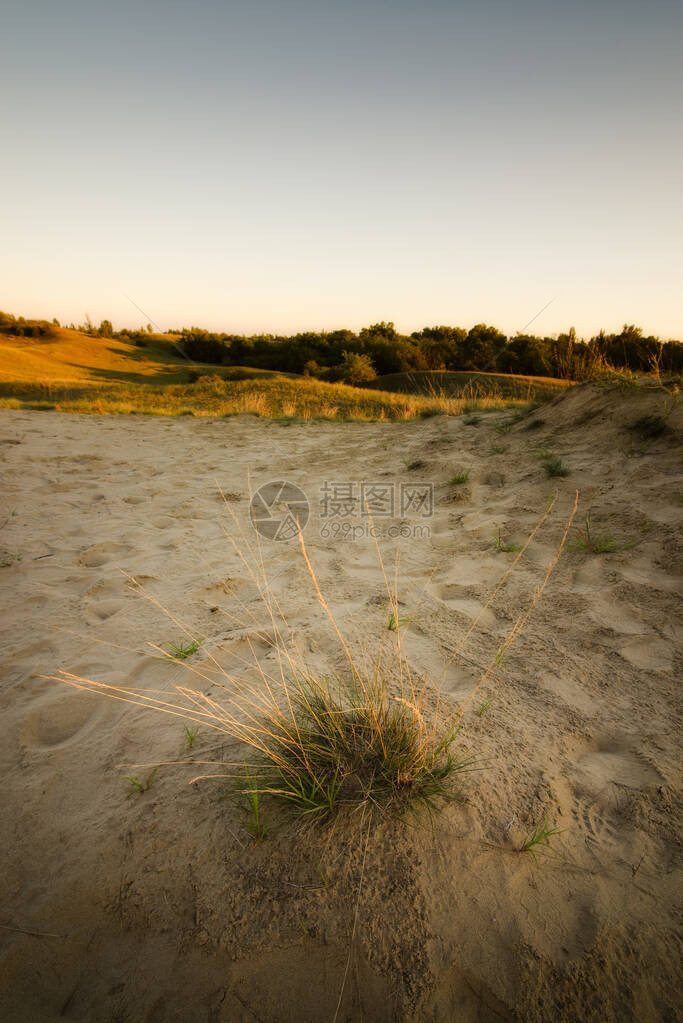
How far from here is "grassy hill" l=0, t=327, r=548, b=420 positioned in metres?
10.4

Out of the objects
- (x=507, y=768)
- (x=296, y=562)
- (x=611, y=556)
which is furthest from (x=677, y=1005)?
(x=296, y=562)

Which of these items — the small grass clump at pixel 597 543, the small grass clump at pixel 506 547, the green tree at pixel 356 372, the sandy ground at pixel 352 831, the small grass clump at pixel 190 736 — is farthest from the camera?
the green tree at pixel 356 372

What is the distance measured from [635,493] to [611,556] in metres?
0.87

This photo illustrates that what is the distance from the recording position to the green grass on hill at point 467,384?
1365 centimetres

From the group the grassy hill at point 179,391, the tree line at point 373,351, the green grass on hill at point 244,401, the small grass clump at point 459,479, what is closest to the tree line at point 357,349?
the tree line at point 373,351

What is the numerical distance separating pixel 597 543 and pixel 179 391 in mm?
16343

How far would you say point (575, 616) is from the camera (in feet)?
6.71

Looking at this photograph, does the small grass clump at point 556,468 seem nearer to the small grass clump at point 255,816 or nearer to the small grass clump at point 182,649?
the small grass clump at point 182,649

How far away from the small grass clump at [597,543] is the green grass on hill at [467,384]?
10203 millimetres

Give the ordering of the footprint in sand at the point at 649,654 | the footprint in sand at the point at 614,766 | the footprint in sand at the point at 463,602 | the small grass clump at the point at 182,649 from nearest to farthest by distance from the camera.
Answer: the footprint in sand at the point at 614,766, the footprint in sand at the point at 649,654, the small grass clump at the point at 182,649, the footprint in sand at the point at 463,602

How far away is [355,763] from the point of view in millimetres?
1245

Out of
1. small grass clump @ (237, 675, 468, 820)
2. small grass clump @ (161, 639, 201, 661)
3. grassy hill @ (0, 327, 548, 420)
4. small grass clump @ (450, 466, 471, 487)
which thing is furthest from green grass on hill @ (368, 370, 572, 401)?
small grass clump @ (237, 675, 468, 820)

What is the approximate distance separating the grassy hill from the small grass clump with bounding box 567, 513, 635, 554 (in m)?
4.42

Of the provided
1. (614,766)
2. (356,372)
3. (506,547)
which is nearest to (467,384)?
(356,372)
